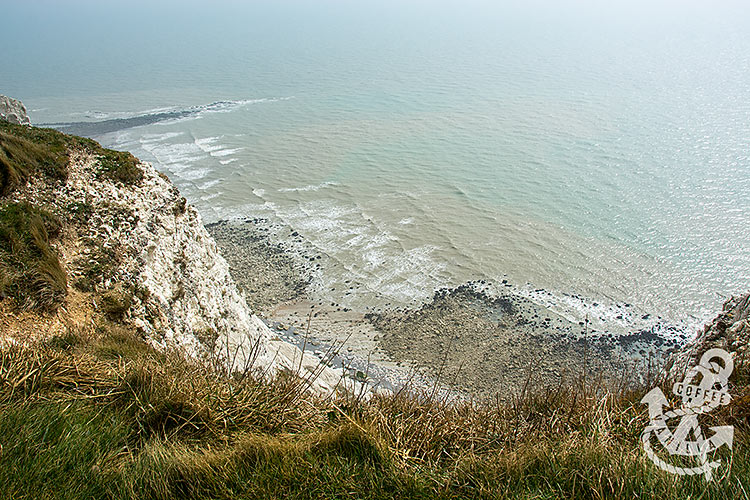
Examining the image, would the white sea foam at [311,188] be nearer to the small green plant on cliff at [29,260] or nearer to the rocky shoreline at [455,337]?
the rocky shoreline at [455,337]

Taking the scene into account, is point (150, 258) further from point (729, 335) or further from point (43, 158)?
point (729, 335)

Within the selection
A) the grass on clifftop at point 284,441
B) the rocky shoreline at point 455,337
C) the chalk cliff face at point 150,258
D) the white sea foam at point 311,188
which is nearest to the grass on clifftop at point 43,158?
the chalk cliff face at point 150,258

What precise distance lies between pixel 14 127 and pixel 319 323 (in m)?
12.8

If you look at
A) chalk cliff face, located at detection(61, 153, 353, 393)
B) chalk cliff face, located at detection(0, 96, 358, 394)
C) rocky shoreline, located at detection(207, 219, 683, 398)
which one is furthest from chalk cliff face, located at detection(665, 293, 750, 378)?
rocky shoreline, located at detection(207, 219, 683, 398)

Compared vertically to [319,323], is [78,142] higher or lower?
higher

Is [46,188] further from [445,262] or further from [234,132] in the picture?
[234,132]

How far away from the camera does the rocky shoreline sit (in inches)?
727

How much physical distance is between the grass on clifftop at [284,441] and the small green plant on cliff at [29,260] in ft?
9.83

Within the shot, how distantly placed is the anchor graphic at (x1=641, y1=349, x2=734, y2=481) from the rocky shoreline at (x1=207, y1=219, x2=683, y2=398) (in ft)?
38.0

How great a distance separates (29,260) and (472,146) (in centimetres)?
3763

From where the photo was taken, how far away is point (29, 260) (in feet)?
30.1

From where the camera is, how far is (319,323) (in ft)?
71.5

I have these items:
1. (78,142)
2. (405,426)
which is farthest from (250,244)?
(405,426)

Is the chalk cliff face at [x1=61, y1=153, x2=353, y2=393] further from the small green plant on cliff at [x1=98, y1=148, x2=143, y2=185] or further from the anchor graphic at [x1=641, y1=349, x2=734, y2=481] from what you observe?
the anchor graphic at [x1=641, y1=349, x2=734, y2=481]
